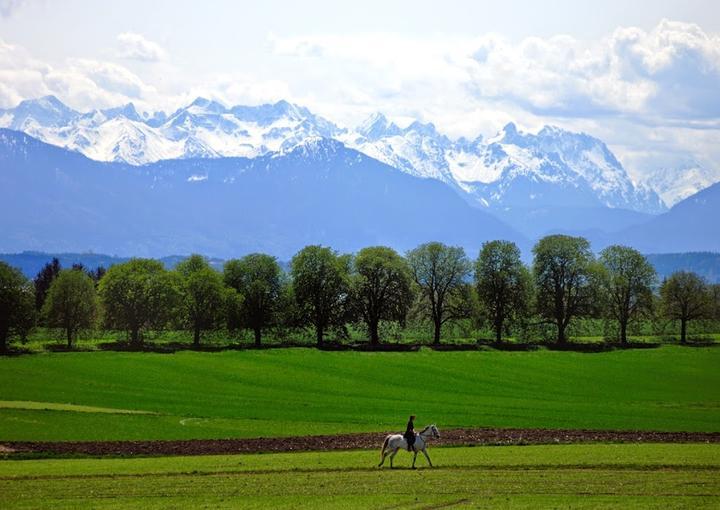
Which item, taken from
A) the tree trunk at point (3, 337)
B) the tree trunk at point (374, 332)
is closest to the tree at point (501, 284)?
the tree trunk at point (374, 332)

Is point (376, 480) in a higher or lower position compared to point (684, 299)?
lower

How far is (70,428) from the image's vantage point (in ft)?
182

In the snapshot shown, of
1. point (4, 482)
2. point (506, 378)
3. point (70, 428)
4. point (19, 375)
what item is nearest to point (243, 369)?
point (19, 375)

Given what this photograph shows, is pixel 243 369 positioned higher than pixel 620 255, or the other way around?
pixel 620 255

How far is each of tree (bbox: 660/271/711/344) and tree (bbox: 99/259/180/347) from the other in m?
71.2

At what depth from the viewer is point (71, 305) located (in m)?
118

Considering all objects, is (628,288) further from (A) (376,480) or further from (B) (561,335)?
(A) (376,480)

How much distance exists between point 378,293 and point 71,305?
42.4 metres

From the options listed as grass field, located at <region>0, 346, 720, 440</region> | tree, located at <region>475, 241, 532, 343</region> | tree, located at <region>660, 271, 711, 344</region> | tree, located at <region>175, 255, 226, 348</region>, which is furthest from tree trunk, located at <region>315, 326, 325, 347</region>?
tree, located at <region>660, 271, 711, 344</region>

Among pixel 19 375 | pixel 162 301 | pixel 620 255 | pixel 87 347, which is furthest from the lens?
pixel 620 255

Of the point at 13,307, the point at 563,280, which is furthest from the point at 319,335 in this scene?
the point at 13,307

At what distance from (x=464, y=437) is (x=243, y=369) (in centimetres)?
3998

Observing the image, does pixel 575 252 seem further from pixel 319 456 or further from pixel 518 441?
pixel 319 456

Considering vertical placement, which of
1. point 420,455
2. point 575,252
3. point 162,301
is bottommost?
point 420,455
